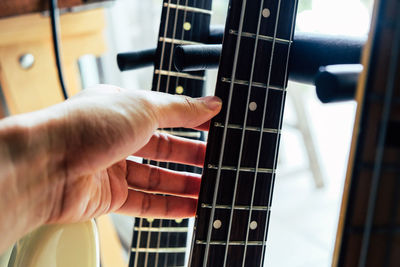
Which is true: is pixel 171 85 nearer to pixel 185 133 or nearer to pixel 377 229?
pixel 185 133

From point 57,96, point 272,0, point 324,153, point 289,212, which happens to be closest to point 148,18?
point 57,96

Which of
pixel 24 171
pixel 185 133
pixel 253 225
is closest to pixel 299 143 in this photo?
pixel 185 133

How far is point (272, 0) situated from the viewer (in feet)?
1.58

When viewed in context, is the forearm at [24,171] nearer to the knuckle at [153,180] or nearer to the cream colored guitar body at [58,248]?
the cream colored guitar body at [58,248]

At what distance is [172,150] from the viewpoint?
633mm

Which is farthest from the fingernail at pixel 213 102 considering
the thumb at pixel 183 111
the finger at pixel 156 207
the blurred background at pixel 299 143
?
the blurred background at pixel 299 143

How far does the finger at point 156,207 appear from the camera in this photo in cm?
63

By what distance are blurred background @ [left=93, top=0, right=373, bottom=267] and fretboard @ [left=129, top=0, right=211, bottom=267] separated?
32 cm

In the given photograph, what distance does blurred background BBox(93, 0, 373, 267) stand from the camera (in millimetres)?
1163

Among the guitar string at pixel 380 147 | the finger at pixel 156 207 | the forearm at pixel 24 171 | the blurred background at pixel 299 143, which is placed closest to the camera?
the guitar string at pixel 380 147

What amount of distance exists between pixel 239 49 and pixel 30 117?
9.6 inches

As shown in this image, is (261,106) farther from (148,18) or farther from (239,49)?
(148,18)

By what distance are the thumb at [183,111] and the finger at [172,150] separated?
0.12m

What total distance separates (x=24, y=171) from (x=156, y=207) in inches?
9.0
